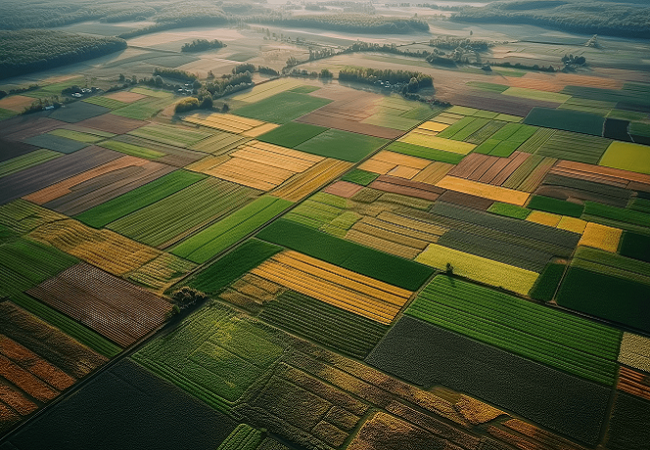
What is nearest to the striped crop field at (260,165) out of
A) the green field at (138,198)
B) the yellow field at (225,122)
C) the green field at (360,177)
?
the green field at (138,198)

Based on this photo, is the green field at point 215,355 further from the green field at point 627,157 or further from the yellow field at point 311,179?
the green field at point 627,157

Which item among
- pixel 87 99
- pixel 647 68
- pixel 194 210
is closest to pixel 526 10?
pixel 647 68

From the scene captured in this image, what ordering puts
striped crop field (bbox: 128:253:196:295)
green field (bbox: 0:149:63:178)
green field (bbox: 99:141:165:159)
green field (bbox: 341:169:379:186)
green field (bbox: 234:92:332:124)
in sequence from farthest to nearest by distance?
green field (bbox: 234:92:332:124), green field (bbox: 99:141:165:159), green field (bbox: 0:149:63:178), green field (bbox: 341:169:379:186), striped crop field (bbox: 128:253:196:295)

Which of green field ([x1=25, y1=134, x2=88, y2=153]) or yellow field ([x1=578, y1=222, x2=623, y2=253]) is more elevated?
yellow field ([x1=578, y1=222, x2=623, y2=253])

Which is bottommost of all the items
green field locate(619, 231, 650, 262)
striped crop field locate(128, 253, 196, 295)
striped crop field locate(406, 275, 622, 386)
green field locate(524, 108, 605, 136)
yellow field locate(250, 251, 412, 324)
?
striped crop field locate(128, 253, 196, 295)

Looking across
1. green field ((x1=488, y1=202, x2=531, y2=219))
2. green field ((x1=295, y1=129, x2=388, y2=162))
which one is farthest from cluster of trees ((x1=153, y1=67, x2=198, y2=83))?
green field ((x1=488, y1=202, x2=531, y2=219))

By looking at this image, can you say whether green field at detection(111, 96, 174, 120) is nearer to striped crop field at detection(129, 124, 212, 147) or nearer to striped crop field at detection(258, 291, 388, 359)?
striped crop field at detection(129, 124, 212, 147)
